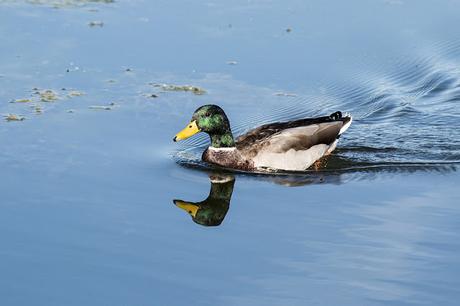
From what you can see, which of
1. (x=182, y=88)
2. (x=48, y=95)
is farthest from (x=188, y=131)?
(x=48, y=95)

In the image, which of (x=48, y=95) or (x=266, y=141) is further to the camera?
(x=48, y=95)

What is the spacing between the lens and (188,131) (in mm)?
11688

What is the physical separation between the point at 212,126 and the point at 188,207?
5.97 feet

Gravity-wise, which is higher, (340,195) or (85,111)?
(85,111)

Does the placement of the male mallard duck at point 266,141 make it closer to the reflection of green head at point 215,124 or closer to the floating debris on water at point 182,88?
the reflection of green head at point 215,124

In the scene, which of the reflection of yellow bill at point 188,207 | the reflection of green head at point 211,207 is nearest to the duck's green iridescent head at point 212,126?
the reflection of green head at point 211,207

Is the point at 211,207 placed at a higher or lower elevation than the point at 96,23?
lower

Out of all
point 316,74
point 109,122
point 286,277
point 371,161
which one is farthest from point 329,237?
point 316,74

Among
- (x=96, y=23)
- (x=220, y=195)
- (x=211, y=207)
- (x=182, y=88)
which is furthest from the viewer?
(x=96, y=23)

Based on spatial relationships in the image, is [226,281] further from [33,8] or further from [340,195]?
[33,8]

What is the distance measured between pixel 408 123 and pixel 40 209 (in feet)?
17.4

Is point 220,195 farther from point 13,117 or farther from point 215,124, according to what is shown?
point 13,117

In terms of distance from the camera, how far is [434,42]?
15531 mm

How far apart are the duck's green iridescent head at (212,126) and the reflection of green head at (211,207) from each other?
837mm
